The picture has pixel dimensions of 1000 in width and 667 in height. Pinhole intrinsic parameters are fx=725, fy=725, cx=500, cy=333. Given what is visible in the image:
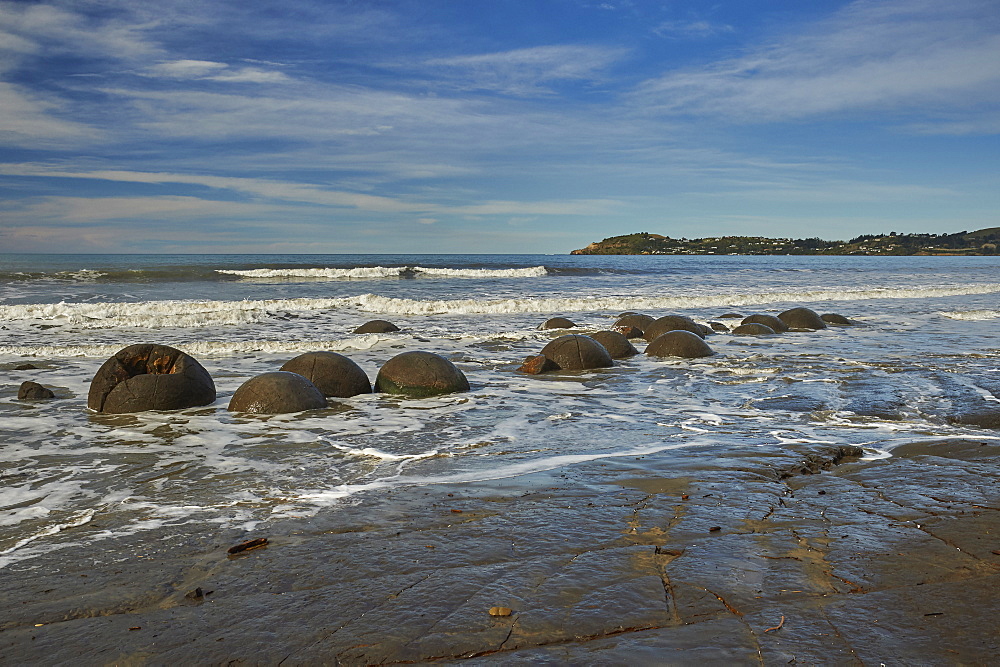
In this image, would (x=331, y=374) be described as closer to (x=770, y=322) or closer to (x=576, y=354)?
(x=576, y=354)

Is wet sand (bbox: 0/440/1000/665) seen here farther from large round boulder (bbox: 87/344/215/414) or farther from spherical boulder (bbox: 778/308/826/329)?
spherical boulder (bbox: 778/308/826/329)

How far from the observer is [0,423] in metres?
7.71

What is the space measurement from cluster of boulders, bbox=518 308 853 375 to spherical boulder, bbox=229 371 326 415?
12.6 feet

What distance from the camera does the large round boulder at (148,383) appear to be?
→ 27.0ft

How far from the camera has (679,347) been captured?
12852 millimetres

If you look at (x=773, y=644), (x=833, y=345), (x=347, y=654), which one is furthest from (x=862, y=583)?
(x=833, y=345)

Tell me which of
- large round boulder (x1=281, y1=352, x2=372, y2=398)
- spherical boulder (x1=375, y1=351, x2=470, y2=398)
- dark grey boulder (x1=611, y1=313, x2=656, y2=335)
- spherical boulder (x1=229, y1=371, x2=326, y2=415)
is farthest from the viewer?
dark grey boulder (x1=611, y1=313, x2=656, y2=335)

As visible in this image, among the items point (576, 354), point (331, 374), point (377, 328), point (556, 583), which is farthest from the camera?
point (377, 328)

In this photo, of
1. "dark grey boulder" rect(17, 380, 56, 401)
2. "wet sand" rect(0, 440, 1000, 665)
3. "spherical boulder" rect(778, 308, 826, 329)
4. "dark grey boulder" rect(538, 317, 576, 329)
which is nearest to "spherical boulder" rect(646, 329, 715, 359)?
"dark grey boulder" rect(538, 317, 576, 329)

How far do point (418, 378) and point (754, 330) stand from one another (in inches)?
388

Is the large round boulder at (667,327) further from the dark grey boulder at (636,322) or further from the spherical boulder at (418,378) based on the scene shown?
the spherical boulder at (418,378)

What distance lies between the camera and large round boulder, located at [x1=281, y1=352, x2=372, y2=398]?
914cm

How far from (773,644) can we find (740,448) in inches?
145

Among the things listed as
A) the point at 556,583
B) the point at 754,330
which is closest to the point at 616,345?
the point at 754,330
